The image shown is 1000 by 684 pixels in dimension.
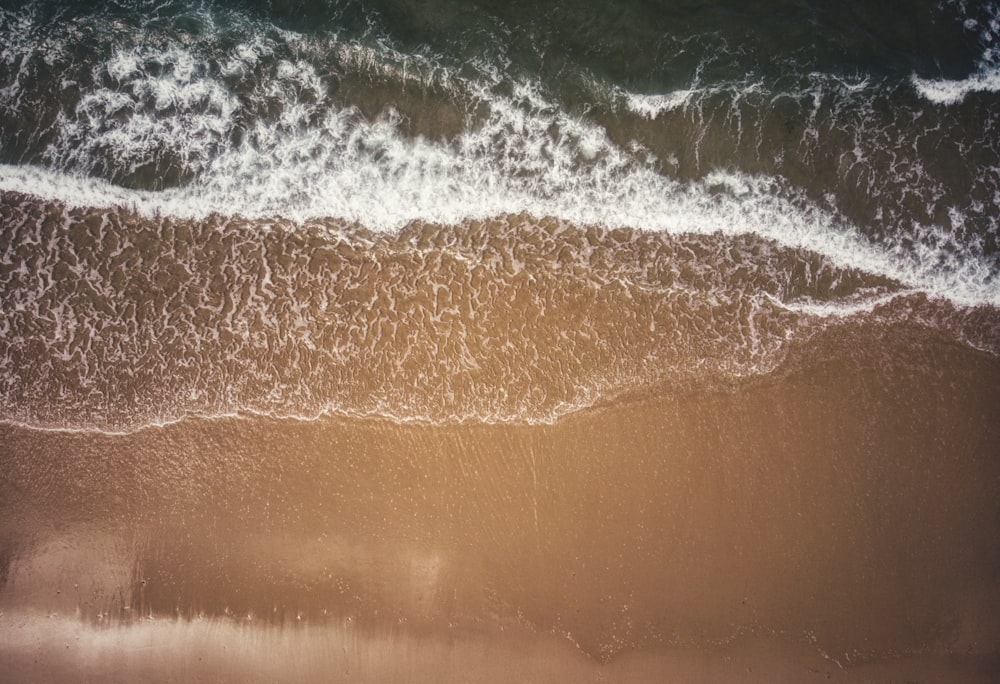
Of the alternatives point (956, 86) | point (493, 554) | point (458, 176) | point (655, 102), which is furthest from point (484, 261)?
point (956, 86)

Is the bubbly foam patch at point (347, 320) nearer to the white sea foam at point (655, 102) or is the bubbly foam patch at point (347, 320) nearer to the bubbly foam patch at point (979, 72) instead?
the white sea foam at point (655, 102)

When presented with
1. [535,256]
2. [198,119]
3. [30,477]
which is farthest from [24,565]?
[535,256]

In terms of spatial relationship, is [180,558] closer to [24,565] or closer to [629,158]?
[24,565]

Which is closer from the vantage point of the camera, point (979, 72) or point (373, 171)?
point (373, 171)

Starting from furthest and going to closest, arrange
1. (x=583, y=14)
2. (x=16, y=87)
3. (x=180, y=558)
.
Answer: (x=583, y=14)
(x=16, y=87)
(x=180, y=558)

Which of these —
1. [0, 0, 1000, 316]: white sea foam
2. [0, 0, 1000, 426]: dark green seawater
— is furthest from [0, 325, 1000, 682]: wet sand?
[0, 0, 1000, 316]: white sea foam

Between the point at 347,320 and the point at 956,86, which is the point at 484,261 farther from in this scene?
the point at 956,86

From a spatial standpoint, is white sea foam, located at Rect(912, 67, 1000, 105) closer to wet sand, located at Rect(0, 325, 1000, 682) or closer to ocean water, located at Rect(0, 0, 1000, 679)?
ocean water, located at Rect(0, 0, 1000, 679)
